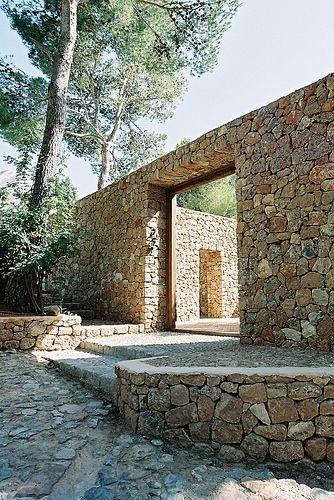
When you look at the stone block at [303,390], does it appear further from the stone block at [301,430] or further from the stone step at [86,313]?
the stone step at [86,313]

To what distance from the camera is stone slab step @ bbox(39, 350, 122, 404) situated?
3283 millimetres

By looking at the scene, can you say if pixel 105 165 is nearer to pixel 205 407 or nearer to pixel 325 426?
pixel 205 407

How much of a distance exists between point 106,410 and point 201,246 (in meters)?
7.05

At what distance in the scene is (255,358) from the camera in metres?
3.08

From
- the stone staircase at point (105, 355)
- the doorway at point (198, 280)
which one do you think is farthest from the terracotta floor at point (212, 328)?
the stone staircase at point (105, 355)

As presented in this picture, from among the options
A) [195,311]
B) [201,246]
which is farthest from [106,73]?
[195,311]

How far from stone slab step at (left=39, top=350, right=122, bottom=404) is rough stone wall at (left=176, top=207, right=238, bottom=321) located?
15.3 feet

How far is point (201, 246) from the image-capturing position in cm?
970

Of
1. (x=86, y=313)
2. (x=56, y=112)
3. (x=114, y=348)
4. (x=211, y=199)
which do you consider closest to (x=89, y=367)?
(x=114, y=348)

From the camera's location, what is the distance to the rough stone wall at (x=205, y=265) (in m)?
9.21

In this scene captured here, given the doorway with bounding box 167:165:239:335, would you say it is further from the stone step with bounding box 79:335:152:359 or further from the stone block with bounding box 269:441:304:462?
the stone block with bounding box 269:441:304:462

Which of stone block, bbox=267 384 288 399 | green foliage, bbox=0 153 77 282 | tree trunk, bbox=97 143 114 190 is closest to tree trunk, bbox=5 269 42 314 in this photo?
green foliage, bbox=0 153 77 282

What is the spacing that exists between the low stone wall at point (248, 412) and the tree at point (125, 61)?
7.11 m

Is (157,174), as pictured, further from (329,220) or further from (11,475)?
(11,475)
